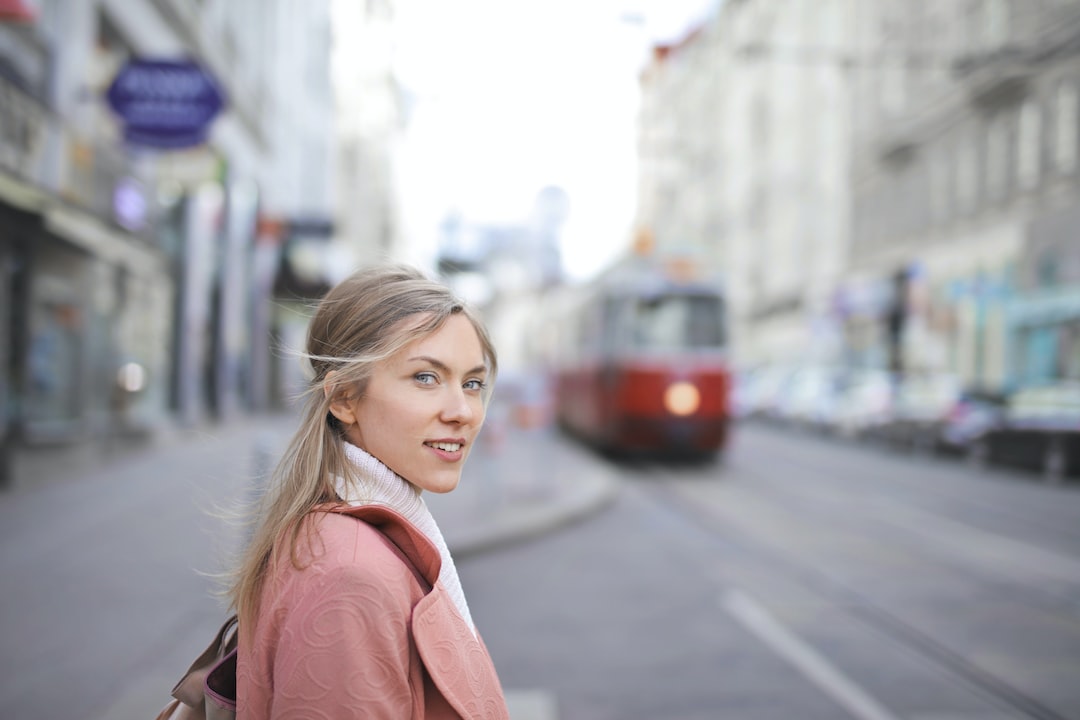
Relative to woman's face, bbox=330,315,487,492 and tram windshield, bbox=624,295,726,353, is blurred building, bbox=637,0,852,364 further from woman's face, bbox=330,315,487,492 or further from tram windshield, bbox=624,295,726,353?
woman's face, bbox=330,315,487,492

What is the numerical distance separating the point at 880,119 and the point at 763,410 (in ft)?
35.1

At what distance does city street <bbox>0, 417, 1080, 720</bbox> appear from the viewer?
14.7 ft

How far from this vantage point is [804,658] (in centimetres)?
514

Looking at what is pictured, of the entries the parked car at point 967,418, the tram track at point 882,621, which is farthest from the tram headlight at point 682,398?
the parked car at point 967,418

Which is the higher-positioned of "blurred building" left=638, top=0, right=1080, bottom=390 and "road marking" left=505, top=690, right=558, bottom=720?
"blurred building" left=638, top=0, right=1080, bottom=390

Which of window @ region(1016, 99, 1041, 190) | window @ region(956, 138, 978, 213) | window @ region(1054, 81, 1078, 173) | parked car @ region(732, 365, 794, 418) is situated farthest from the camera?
parked car @ region(732, 365, 794, 418)

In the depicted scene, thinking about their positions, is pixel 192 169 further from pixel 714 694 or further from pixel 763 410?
pixel 763 410

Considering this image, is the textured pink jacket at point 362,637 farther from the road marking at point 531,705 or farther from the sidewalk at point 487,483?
the sidewalk at point 487,483

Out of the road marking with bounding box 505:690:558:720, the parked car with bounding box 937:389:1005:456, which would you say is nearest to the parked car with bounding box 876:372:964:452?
the parked car with bounding box 937:389:1005:456

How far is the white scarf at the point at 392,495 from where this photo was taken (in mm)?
1430

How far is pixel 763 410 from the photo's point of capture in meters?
33.2

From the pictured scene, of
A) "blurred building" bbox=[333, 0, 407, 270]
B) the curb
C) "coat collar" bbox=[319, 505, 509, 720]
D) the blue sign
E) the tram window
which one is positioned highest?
"blurred building" bbox=[333, 0, 407, 270]

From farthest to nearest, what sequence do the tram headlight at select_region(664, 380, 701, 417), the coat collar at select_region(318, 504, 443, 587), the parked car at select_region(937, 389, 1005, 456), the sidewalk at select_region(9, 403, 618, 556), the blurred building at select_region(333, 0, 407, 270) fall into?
the blurred building at select_region(333, 0, 407, 270) < the parked car at select_region(937, 389, 1005, 456) < the tram headlight at select_region(664, 380, 701, 417) < the sidewalk at select_region(9, 403, 618, 556) < the coat collar at select_region(318, 504, 443, 587)

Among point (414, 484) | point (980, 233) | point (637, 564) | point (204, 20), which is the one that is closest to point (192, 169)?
point (204, 20)
